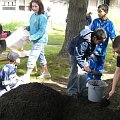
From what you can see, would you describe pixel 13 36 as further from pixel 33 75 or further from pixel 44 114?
pixel 44 114

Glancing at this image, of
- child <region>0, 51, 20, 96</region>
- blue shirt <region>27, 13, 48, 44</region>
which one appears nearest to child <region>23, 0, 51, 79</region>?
blue shirt <region>27, 13, 48, 44</region>

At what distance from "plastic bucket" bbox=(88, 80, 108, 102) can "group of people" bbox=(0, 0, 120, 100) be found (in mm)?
186

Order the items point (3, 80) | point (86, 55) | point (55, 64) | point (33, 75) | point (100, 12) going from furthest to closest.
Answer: point (55, 64) → point (33, 75) → point (100, 12) → point (86, 55) → point (3, 80)

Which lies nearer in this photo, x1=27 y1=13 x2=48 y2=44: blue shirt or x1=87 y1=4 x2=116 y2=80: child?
x1=87 y1=4 x2=116 y2=80: child

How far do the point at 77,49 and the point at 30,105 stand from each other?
1.69 m

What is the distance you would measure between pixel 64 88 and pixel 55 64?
83.9 inches

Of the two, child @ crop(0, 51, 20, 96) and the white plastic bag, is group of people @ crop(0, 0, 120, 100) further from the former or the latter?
the white plastic bag

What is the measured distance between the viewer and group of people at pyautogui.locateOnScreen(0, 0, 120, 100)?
565 centimetres

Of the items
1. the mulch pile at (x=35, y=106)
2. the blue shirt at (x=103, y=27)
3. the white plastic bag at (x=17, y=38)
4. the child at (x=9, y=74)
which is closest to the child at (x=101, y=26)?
the blue shirt at (x=103, y=27)

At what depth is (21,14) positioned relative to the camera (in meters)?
24.5

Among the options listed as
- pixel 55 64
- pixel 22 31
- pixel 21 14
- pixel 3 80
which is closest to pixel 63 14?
pixel 21 14

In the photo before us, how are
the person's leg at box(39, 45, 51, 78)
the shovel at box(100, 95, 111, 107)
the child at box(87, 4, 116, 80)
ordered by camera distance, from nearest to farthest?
the shovel at box(100, 95, 111, 107)
the child at box(87, 4, 116, 80)
the person's leg at box(39, 45, 51, 78)

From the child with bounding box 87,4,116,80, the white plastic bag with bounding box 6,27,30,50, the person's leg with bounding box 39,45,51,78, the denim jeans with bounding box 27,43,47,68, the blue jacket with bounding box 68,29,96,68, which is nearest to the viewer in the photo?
the blue jacket with bounding box 68,29,96,68

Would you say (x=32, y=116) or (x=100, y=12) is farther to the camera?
(x=100, y=12)
